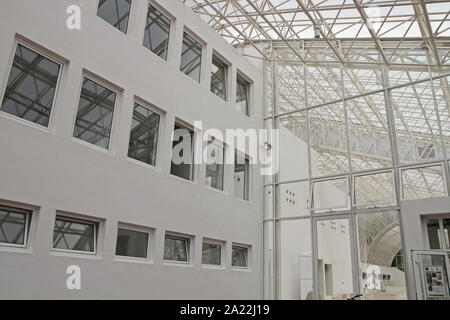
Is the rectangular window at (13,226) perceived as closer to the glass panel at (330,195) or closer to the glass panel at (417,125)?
the glass panel at (330,195)

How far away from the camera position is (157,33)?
1033cm

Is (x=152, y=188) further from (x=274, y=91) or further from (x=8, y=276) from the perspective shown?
Answer: (x=274, y=91)

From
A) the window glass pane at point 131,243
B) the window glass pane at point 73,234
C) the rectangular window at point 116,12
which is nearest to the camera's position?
the window glass pane at point 73,234

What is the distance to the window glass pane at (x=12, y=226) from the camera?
6207 mm

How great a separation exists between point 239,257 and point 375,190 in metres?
A: 4.81

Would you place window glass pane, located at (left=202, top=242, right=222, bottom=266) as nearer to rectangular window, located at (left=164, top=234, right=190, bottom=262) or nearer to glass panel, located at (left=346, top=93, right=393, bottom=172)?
rectangular window, located at (left=164, top=234, right=190, bottom=262)

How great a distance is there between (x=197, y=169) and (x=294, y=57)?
719 centimetres

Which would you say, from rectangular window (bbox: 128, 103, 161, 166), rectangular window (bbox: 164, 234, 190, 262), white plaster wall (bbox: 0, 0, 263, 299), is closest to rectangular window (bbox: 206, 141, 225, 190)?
white plaster wall (bbox: 0, 0, 263, 299)

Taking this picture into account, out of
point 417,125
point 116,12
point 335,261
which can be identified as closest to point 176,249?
point 335,261

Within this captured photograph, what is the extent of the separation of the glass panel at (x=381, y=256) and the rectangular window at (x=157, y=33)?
7692 millimetres

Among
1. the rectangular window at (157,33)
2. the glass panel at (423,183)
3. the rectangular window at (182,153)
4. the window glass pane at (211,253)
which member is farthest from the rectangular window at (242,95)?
the glass panel at (423,183)

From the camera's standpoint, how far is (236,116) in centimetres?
1304

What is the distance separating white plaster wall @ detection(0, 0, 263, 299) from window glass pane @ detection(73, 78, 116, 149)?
207 mm
